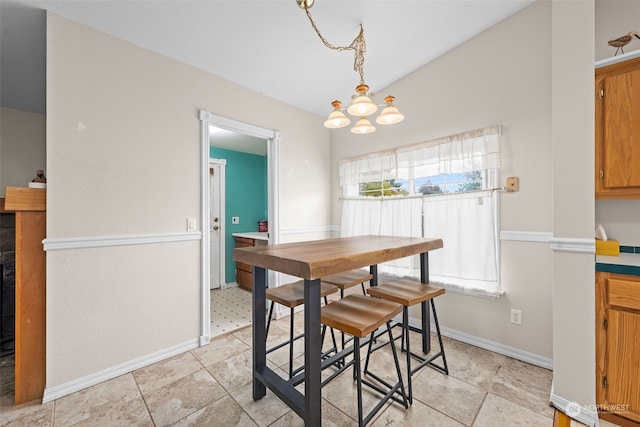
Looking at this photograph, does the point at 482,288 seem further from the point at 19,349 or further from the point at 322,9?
the point at 19,349

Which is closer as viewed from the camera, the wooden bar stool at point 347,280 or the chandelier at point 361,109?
the chandelier at point 361,109

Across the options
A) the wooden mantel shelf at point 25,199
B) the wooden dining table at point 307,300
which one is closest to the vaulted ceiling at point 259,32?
the wooden mantel shelf at point 25,199

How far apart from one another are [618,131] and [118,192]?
3389mm

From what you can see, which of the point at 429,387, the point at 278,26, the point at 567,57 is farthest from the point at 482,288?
the point at 278,26

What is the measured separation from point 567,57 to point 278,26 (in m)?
1.97

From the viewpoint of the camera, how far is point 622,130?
152cm

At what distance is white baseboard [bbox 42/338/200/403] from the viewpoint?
174 centimetres

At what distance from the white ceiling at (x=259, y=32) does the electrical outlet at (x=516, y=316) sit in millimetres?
2475

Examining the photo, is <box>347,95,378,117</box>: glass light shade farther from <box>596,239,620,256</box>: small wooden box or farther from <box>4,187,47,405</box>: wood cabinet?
<box>4,187,47,405</box>: wood cabinet

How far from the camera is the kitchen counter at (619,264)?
1.40m

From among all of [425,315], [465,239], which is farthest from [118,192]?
[465,239]

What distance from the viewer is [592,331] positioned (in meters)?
1.52

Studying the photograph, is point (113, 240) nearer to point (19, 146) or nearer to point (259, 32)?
point (259, 32)

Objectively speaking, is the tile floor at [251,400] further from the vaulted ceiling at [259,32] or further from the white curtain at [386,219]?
the vaulted ceiling at [259,32]
